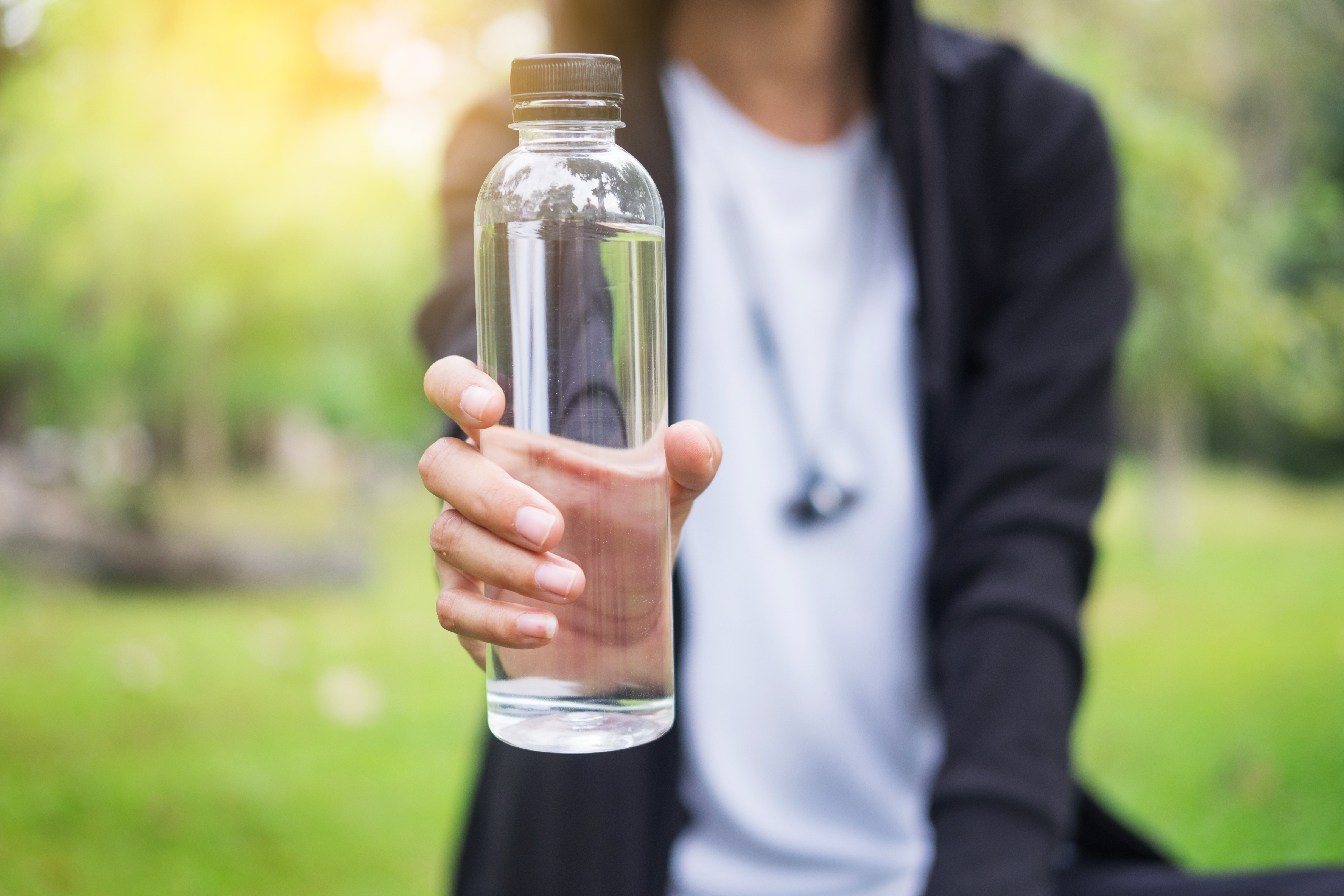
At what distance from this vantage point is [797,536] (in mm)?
1623

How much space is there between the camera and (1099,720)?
3797 mm

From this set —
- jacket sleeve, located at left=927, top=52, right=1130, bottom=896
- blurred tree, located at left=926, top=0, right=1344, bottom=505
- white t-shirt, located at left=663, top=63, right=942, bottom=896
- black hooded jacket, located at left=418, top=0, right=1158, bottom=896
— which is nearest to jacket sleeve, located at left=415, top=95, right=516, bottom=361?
black hooded jacket, located at left=418, top=0, right=1158, bottom=896

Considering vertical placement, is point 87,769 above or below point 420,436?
below

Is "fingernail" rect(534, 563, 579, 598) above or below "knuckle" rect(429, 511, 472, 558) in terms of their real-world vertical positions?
below

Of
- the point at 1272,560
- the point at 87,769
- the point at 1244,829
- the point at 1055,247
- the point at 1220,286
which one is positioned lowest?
the point at 1244,829

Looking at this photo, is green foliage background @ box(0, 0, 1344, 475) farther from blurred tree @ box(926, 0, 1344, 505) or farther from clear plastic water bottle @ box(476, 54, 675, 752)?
clear plastic water bottle @ box(476, 54, 675, 752)

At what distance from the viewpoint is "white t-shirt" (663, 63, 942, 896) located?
160cm

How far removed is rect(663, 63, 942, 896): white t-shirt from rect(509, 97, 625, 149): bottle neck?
2.14 ft

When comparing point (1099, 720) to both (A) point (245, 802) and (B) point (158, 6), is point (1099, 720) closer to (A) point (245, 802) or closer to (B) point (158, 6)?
(A) point (245, 802)

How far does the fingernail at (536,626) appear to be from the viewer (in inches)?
33.2

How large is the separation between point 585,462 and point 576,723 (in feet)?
0.71

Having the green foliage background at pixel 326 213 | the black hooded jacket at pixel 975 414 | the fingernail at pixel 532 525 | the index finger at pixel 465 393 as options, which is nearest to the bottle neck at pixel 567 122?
the index finger at pixel 465 393

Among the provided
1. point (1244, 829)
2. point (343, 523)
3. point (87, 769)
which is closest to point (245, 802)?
point (87, 769)

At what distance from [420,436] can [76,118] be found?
2.15 meters
